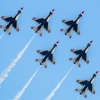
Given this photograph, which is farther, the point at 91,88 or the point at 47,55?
the point at 91,88

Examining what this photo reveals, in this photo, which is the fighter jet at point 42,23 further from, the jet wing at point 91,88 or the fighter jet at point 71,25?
the jet wing at point 91,88

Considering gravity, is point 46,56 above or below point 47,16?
below

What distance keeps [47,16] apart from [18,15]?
6.22 metres

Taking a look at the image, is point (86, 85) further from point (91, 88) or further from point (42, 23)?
point (42, 23)

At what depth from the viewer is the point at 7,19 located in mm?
84938

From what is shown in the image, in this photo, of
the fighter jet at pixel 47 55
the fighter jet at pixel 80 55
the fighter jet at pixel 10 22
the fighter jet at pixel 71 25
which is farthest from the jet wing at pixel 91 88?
the fighter jet at pixel 10 22

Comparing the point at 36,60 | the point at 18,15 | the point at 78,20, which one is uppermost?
the point at 78,20

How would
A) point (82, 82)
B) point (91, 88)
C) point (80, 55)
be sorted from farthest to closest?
point (91, 88) → point (80, 55) → point (82, 82)

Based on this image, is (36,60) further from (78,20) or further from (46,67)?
(78,20)

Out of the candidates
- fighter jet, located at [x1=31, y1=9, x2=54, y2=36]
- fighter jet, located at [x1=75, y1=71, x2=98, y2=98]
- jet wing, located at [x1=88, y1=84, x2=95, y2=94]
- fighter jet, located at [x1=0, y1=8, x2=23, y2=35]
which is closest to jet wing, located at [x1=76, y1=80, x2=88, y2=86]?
fighter jet, located at [x1=75, y1=71, x2=98, y2=98]

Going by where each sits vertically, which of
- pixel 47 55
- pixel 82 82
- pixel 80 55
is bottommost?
pixel 82 82

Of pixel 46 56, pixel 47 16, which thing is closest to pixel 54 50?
pixel 46 56

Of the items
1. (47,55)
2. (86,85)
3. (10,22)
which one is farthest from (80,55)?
(10,22)

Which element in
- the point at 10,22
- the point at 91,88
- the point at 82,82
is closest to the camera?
the point at 10,22
